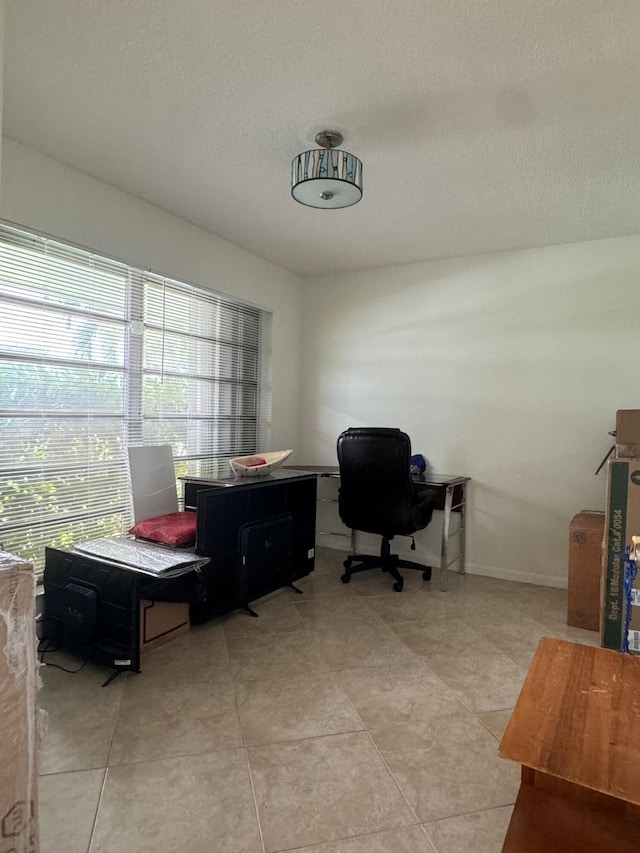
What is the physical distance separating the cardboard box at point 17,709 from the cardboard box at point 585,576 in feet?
9.99

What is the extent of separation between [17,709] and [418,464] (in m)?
3.55

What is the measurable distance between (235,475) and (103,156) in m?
2.06

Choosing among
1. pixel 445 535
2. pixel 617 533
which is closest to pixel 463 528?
pixel 445 535

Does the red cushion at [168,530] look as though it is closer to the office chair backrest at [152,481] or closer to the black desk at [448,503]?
the office chair backrest at [152,481]

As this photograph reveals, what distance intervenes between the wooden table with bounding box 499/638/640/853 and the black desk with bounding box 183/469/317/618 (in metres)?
1.95

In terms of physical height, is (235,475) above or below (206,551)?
above

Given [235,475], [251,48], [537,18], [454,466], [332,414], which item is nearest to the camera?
[537,18]

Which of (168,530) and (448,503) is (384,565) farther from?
(168,530)

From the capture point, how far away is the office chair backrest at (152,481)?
119 inches

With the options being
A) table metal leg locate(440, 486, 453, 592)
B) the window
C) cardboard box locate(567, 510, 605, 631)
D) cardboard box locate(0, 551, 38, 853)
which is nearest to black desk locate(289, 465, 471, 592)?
table metal leg locate(440, 486, 453, 592)

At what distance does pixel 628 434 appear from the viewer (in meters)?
2.78

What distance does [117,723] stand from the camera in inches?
78.6

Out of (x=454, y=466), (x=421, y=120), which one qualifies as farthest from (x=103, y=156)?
(x=454, y=466)

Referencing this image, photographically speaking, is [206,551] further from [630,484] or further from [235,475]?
[630,484]
